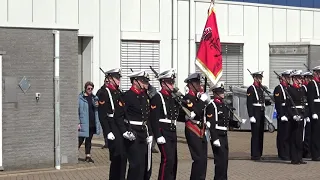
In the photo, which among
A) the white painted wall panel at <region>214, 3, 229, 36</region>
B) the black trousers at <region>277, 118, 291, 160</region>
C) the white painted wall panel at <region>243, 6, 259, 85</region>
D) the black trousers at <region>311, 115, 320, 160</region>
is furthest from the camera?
the white painted wall panel at <region>243, 6, 259, 85</region>

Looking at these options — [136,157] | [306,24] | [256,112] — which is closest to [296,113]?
[256,112]

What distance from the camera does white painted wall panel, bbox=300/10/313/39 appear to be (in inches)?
1068

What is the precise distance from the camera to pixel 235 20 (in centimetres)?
2514

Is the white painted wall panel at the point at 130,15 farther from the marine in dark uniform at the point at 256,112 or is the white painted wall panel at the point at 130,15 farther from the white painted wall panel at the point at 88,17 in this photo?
the marine in dark uniform at the point at 256,112

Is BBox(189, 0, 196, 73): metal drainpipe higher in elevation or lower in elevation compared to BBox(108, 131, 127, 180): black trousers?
higher

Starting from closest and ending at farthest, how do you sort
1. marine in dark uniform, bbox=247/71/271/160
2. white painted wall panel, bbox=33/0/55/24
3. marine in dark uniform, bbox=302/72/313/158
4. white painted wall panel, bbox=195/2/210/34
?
1. marine in dark uniform, bbox=247/71/271/160
2. marine in dark uniform, bbox=302/72/313/158
3. white painted wall panel, bbox=33/0/55/24
4. white painted wall panel, bbox=195/2/210/34

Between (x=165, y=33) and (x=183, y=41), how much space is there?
0.82 meters

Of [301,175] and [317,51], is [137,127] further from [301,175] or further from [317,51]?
[317,51]

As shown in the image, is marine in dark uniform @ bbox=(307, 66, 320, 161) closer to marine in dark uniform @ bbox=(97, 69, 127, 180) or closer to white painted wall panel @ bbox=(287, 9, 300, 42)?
marine in dark uniform @ bbox=(97, 69, 127, 180)

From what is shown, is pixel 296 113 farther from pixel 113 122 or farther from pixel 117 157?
pixel 113 122

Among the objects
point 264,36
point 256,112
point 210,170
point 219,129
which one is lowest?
point 210,170

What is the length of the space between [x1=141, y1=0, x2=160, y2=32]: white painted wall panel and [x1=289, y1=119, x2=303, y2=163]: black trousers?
826 cm

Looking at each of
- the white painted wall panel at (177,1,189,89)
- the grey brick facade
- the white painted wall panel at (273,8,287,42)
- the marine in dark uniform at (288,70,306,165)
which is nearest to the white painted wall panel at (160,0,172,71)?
the white painted wall panel at (177,1,189,89)

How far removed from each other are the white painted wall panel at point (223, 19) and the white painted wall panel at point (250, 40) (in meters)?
0.87
